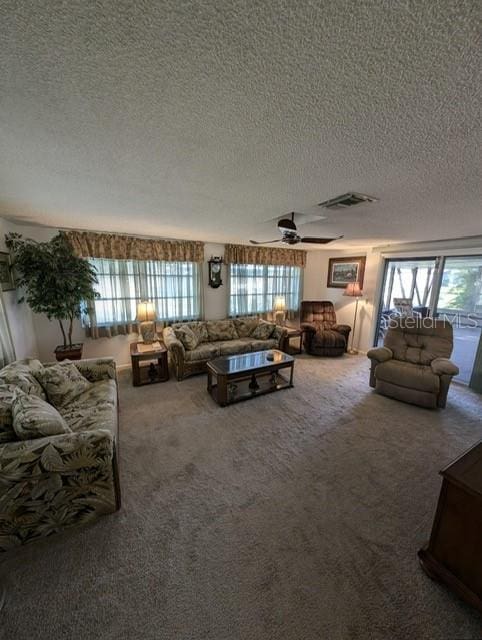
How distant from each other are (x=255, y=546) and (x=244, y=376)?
1.80 metres

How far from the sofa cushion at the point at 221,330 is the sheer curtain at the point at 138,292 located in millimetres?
395

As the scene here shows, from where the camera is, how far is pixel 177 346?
3629 mm

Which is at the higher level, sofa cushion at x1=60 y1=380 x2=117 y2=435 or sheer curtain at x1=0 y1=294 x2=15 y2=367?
sheer curtain at x1=0 y1=294 x2=15 y2=367

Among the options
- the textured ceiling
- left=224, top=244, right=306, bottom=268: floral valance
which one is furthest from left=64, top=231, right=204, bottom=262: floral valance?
the textured ceiling

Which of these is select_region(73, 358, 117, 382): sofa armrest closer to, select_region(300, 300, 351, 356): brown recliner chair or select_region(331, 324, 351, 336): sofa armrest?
select_region(300, 300, 351, 356): brown recliner chair

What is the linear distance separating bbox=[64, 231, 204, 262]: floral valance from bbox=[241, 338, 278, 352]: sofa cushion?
175 centimetres

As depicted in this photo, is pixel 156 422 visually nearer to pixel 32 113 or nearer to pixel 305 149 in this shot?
pixel 32 113

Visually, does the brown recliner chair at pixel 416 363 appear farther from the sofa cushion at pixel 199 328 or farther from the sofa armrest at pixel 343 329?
the sofa cushion at pixel 199 328

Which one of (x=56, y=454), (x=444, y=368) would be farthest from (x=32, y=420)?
(x=444, y=368)

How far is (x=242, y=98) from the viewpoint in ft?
3.05

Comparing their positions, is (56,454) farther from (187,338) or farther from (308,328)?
(308,328)

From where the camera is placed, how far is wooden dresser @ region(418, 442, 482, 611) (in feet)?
3.83

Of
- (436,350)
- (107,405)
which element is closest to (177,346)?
(107,405)

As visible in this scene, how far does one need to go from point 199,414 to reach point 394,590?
2.05m
